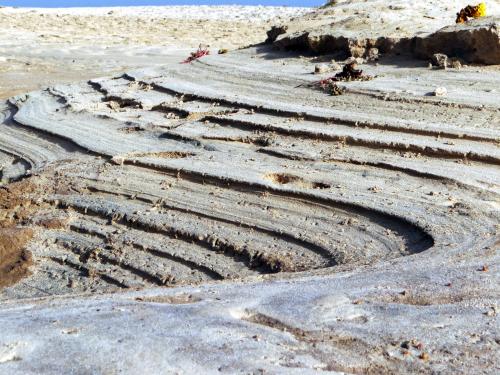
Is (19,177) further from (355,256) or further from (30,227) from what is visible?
(355,256)

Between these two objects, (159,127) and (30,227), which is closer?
(30,227)

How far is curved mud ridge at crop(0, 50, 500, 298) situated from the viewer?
170 inches

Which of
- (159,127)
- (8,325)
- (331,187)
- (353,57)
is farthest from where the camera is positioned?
(353,57)

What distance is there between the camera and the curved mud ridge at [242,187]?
14.2 feet

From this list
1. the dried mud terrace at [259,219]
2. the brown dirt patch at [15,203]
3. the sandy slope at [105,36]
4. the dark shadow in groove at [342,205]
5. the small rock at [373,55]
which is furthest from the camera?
the sandy slope at [105,36]

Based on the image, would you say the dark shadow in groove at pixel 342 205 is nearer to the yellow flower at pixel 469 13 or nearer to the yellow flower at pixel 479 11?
the yellow flower at pixel 469 13

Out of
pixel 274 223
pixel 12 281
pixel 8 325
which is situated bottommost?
pixel 12 281

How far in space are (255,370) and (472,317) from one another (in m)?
0.89

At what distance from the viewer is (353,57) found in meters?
7.49

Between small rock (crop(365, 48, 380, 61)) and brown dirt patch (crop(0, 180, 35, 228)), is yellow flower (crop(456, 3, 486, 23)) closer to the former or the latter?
small rock (crop(365, 48, 380, 61))

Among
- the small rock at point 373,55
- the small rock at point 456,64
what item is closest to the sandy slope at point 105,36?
the small rock at point 373,55

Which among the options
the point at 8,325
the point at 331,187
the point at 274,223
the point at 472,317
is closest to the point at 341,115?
the point at 331,187

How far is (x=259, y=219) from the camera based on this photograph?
15.5ft

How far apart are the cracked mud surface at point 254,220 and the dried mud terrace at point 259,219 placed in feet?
0.04
